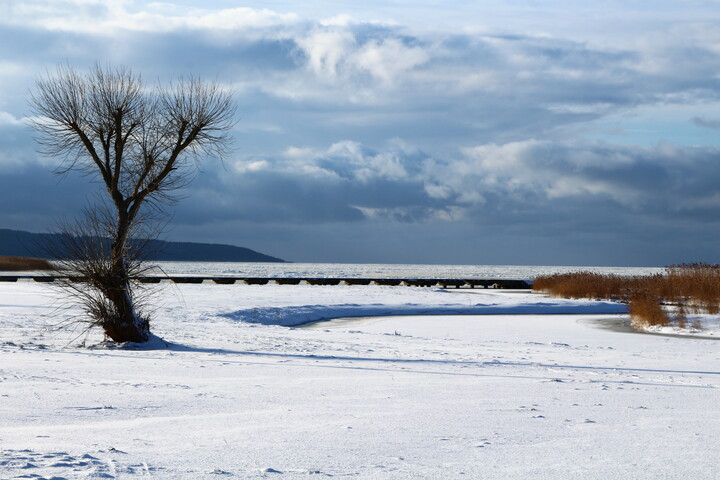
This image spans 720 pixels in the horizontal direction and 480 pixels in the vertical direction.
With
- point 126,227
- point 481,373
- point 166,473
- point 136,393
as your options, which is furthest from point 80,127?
point 166,473

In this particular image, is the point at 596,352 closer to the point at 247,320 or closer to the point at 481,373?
the point at 481,373

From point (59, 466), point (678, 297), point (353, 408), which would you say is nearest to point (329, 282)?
point (678, 297)

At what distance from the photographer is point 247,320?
1034 inches

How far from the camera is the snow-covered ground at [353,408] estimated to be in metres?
5.69

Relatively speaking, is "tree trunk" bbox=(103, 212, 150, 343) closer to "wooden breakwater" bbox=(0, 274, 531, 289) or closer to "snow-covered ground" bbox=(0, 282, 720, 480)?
"snow-covered ground" bbox=(0, 282, 720, 480)

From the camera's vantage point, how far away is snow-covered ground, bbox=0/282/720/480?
224 inches

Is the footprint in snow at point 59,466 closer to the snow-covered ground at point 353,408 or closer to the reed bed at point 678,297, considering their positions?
the snow-covered ground at point 353,408

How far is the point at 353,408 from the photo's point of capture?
330 inches

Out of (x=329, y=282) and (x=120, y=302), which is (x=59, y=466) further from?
(x=329, y=282)

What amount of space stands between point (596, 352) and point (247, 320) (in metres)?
13.3

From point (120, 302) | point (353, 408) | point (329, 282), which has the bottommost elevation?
point (353, 408)

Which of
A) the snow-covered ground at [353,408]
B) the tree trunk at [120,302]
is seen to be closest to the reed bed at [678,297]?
the snow-covered ground at [353,408]

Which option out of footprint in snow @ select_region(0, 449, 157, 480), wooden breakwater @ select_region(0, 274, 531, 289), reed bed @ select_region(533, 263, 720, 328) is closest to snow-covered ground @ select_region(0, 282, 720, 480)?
footprint in snow @ select_region(0, 449, 157, 480)

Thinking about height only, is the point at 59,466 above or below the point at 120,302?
below
